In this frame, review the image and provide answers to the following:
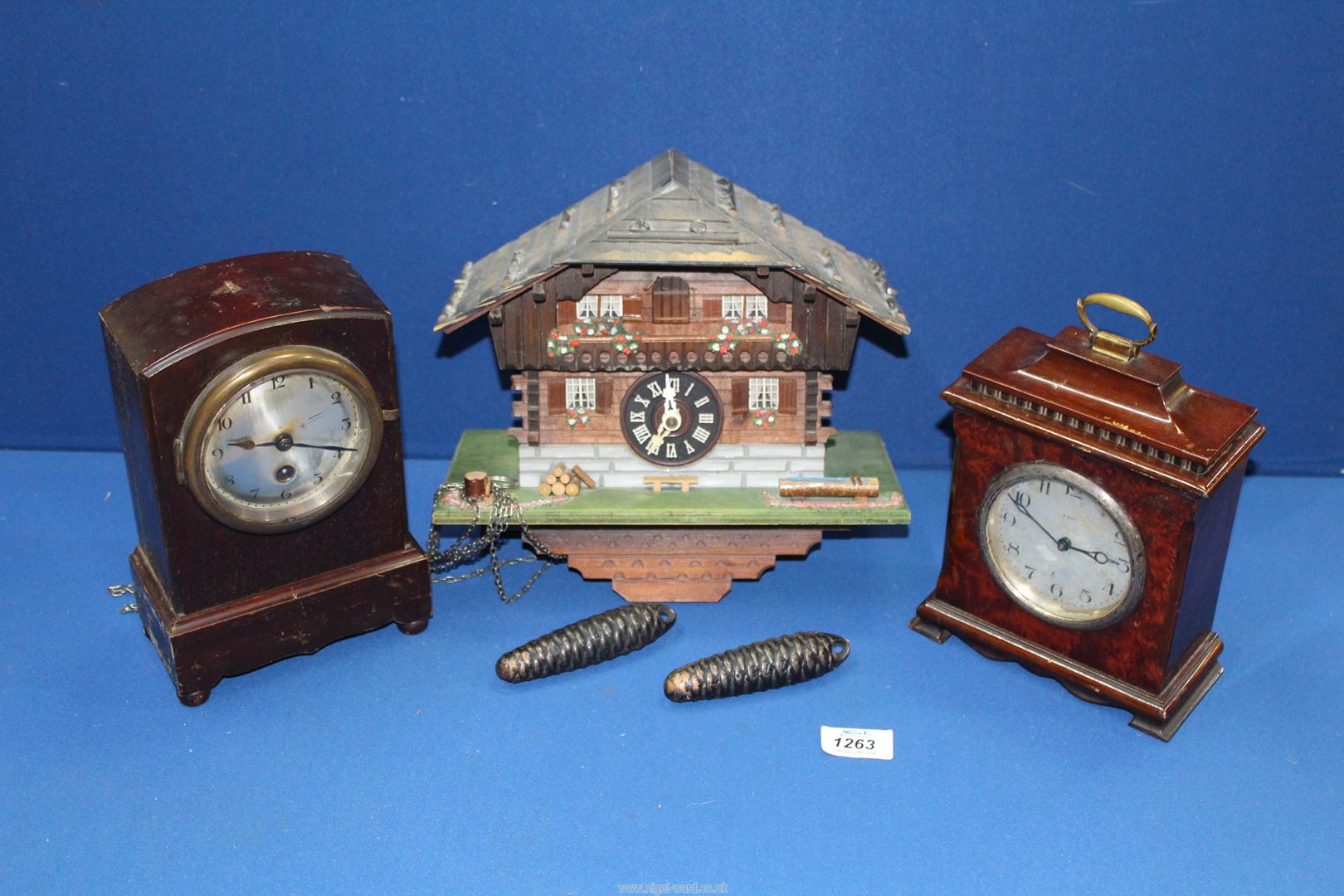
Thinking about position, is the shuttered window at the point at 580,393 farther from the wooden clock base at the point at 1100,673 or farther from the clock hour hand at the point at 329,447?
the wooden clock base at the point at 1100,673

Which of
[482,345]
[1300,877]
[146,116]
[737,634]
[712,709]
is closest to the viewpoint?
[1300,877]

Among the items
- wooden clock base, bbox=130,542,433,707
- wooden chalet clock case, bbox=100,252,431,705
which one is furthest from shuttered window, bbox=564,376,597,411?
wooden clock base, bbox=130,542,433,707

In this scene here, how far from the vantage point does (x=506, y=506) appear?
163 inches

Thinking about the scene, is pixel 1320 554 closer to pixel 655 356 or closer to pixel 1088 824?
pixel 1088 824

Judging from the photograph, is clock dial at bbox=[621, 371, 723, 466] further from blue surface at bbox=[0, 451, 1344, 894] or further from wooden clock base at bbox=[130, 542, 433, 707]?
wooden clock base at bbox=[130, 542, 433, 707]

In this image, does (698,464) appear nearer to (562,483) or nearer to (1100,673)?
(562,483)

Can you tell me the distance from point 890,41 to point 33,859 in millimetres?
3380

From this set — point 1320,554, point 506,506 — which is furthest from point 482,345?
point 1320,554

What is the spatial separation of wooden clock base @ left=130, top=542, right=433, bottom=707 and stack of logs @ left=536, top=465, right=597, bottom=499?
1.39 ft

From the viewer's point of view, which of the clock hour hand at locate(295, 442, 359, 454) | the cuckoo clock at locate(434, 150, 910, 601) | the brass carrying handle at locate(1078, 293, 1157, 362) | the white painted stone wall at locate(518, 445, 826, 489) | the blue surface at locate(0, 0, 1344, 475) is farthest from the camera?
the blue surface at locate(0, 0, 1344, 475)

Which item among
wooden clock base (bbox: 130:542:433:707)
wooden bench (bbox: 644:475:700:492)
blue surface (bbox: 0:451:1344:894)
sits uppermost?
wooden bench (bbox: 644:475:700:492)

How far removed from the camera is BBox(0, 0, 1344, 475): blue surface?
437 cm

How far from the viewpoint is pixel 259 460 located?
12.2 feet

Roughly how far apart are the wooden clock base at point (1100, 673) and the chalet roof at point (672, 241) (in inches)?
35.8
